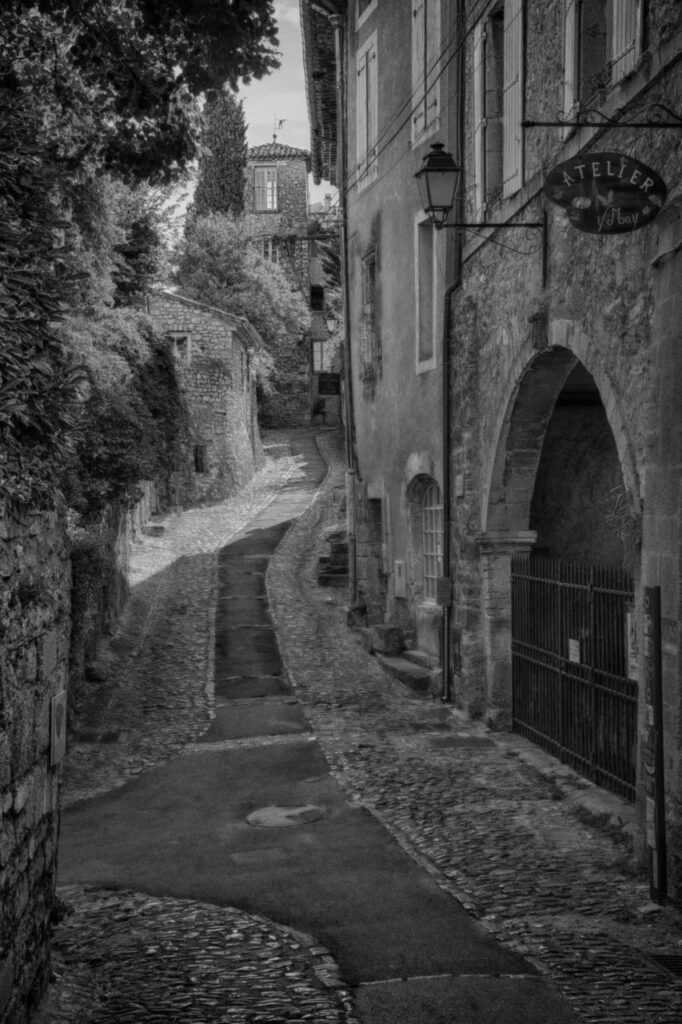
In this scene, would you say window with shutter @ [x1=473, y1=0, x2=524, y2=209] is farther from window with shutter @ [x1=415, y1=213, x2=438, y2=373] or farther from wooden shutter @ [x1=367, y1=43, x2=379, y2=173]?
wooden shutter @ [x1=367, y1=43, x2=379, y2=173]

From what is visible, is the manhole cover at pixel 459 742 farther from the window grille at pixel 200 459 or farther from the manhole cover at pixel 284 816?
the window grille at pixel 200 459

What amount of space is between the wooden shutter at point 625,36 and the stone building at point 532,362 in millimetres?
28

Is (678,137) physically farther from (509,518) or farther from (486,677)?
(486,677)

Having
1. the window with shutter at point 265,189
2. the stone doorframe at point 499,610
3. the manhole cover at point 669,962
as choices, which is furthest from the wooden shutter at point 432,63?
the window with shutter at point 265,189

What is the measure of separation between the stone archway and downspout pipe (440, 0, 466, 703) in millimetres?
1106

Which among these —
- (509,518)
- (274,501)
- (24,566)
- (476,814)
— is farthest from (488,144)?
(274,501)

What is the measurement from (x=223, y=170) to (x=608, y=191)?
39415mm

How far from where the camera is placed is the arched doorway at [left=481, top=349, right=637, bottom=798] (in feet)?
28.1

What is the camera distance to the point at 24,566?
4.30m

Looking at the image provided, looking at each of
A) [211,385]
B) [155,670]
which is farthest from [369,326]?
[211,385]

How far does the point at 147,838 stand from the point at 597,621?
3.92 m

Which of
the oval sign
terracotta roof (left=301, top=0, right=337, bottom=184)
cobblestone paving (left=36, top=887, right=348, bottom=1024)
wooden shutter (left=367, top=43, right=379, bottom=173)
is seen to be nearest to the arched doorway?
the oval sign

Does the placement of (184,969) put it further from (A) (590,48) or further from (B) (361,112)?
(B) (361,112)

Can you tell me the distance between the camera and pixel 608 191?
A: 628cm
